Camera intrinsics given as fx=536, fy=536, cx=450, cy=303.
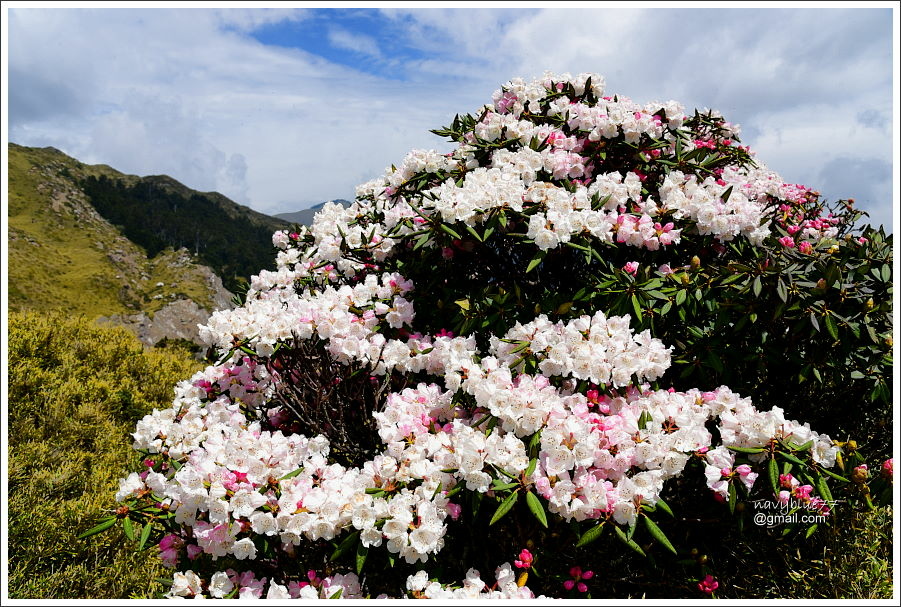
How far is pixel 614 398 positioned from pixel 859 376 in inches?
50.8

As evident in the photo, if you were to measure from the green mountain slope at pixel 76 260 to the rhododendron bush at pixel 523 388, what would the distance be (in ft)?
224

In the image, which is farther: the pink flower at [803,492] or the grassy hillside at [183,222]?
the grassy hillside at [183,222]

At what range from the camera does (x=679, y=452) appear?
98.2 inches

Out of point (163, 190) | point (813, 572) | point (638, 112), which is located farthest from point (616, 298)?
point (163, 190)

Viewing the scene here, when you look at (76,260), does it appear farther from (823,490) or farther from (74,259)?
(823,490)

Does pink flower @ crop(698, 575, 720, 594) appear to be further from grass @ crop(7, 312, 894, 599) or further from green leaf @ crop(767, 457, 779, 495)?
green leaf @ crop(767, 457, 779, 495)

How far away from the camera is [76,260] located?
85.9 meters

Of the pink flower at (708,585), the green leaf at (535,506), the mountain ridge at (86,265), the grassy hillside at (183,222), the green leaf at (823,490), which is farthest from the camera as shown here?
the grassy hillside at (183,222)

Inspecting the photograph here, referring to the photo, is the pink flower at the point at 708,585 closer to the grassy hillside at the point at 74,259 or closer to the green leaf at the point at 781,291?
the green leaf at the point at 781,291

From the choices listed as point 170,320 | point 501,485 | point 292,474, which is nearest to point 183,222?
point 170,320

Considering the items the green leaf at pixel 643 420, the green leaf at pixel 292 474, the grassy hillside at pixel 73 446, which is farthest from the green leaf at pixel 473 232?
the grassy hillside at pixel 73 446

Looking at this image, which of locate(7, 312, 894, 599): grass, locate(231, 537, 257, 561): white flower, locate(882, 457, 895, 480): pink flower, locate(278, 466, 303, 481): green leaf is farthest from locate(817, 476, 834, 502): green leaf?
locate(231, 537, 257, 561): white flower

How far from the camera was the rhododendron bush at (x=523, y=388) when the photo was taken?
2.45 m

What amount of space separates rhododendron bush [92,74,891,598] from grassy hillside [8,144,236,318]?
217 feet
